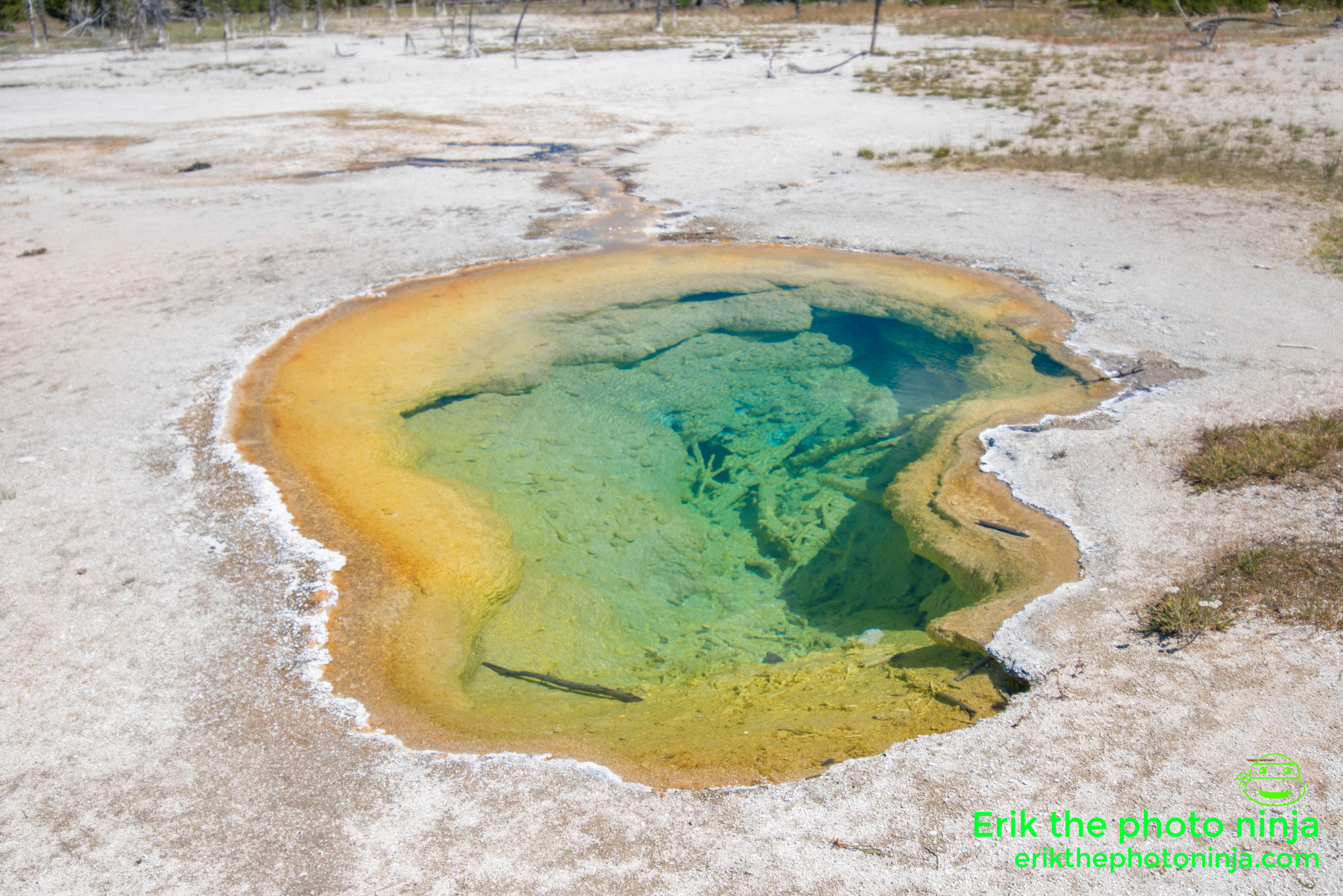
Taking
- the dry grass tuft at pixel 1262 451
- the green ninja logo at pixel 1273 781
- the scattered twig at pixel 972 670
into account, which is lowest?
the scattered twig at pixel 972 670

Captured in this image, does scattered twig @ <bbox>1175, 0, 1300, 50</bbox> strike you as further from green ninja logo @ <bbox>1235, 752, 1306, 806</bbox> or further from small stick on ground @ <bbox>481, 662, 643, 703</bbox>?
small stick on ground @ <bbox>481, 662, 643, 703</bbox>

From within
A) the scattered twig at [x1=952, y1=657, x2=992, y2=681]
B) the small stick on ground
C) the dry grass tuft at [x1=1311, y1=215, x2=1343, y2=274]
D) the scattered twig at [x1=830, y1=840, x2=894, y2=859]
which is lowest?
the small stick on ground

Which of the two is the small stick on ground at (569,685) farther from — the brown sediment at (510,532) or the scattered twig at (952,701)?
the scattered twig at (952,701)

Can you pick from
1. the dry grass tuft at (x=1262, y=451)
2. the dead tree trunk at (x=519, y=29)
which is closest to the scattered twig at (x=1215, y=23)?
the dead tree trunk at (x=519, y=29)

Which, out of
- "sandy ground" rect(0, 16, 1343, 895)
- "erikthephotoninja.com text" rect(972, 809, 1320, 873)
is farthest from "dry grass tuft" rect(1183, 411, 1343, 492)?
"erikthephotoninja.com text" rect(972, 809, 1320, 873)

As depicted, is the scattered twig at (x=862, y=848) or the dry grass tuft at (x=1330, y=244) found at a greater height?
the dry grass tuft at (x=1330, y=244)

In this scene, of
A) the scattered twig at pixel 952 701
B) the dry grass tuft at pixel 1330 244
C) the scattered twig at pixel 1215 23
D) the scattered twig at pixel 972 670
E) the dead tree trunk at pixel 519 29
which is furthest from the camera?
the dead tree trunk at pixel 519 29

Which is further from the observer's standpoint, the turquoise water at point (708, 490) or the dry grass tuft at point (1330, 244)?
the dry grass tuft at point (1330, 244)
